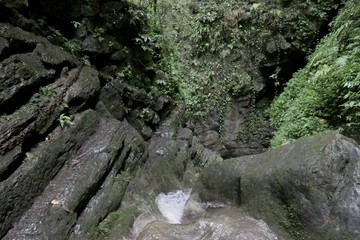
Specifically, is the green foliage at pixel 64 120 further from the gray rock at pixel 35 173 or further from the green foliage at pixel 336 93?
the green foliage at pixel 336 93

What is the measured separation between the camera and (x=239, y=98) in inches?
530

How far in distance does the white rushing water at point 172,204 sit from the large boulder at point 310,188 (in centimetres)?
173

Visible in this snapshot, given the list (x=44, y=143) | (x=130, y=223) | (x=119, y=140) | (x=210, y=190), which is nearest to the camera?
(x=44, y=143)

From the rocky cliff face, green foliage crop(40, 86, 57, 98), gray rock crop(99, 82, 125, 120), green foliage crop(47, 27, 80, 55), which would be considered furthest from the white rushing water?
green foliage crop(47, 27, 80, 55)

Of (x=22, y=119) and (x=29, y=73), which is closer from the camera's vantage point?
(x=22, y=119)

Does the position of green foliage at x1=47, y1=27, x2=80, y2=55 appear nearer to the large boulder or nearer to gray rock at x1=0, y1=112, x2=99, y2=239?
gray rock at x1=0, y1=112, x2=99, y2=239

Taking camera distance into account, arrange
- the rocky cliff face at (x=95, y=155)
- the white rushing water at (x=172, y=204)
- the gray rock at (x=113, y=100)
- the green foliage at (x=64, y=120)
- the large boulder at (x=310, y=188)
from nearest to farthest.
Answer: the large boulder at (x=310, y=188) → the rocky cliff face at (x=95, y=155) → the green foliage at (x=64, y=120) → the white rushing water at (x=172, y=204) → the gray rock at (x=113, y=100)

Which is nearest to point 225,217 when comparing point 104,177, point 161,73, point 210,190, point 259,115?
point 210,190

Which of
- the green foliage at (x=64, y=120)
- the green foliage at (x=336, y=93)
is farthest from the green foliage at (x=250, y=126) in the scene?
the green foliage at (x=64, y=120)

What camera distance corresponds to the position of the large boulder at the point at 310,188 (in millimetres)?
3572

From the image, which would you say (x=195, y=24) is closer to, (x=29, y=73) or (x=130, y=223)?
(x=29, y=73)

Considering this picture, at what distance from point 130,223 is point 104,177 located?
1.02 metres

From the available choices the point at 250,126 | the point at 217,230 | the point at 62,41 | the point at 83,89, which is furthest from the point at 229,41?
the point at 217,230

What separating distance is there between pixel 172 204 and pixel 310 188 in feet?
12.0
